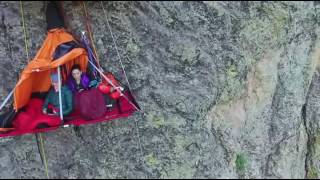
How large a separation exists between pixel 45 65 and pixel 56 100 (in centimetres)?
54

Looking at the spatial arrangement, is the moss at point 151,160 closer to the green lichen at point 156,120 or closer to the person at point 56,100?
the green lichen at point 156,120

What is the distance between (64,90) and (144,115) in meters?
1.39

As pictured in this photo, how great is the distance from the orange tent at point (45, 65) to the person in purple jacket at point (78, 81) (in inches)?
3.5

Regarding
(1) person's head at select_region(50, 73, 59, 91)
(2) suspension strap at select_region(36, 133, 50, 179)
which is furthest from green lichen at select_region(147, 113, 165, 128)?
(2) suspension strap at select_region(36, 133, 50, 179)

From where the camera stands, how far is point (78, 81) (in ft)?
18.6

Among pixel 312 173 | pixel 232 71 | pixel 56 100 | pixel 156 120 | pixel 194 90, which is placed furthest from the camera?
pixel 312 173

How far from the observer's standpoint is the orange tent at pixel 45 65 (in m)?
5.34

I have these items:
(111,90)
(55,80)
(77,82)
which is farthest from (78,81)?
(111,90)

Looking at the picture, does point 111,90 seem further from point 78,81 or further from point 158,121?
point 158,121

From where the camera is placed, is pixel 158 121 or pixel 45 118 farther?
pixel 158 121

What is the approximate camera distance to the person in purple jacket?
5645mm

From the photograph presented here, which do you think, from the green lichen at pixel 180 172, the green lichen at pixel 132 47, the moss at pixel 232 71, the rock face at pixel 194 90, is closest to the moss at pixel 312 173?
the rock face at pixel 194 90

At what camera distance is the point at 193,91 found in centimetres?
637

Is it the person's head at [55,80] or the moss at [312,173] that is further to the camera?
the moss at [312,173]
